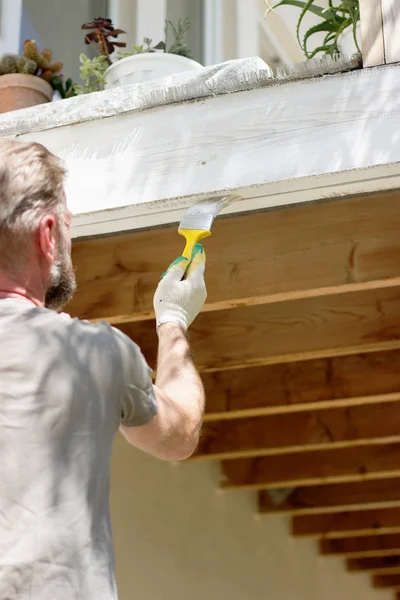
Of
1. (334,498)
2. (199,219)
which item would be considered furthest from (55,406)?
(334,498)

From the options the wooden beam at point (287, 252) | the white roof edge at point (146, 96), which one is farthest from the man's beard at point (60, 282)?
the wooden beam at point (287, 252)

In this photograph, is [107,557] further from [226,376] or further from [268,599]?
[268,599]

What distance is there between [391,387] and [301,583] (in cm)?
215

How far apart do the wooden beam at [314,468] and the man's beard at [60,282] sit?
2.67 metres

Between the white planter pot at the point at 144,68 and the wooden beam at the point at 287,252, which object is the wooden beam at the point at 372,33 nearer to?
the wooden beam at the point at 287,252

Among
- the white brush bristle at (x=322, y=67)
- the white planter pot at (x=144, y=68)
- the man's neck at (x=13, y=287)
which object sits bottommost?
the man's neck at (x=13, y=287)

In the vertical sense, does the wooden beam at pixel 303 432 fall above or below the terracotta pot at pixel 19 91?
below

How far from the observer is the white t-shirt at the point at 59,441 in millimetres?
1158

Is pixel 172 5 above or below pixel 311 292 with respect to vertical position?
above

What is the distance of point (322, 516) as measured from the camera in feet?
15.8

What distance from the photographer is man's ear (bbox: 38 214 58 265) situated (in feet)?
4.46

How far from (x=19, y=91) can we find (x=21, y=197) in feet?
4.06

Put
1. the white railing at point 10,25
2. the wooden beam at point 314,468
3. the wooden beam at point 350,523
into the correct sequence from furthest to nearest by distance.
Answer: the wooden beam at point 350,523 → the wooden beam at point 314,468 → the white railing at point 10,25

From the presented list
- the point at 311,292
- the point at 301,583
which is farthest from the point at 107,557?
the point at 301,583
